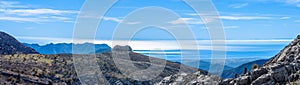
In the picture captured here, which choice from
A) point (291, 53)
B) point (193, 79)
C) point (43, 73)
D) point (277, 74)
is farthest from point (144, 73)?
point (43, 73)

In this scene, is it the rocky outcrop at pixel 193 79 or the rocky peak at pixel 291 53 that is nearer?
the rocky peak at pixel 291 53

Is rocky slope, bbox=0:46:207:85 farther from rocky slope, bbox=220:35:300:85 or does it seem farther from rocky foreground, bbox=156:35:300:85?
rocky slope, bbox=220:35:300:85

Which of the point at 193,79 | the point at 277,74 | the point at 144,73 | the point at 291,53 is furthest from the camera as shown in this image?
the point at 144,73

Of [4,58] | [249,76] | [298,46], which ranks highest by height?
[4,58]

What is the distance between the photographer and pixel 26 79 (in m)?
157

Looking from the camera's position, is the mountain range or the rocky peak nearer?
the mountain range

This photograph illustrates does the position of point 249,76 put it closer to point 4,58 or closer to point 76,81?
point 76,81

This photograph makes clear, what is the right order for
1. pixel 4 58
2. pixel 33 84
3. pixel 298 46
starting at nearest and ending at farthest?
pixel 298 46
pixel 33 84
pixel 4 58

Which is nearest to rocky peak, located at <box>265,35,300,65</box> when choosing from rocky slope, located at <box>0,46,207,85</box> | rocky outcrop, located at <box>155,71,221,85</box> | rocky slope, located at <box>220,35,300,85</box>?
rocky slope, located at <box>220,35,300,85</box>

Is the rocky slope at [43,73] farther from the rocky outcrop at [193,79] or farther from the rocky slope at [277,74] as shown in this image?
the rocky slope at [277,74]

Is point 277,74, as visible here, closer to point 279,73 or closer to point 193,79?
point 279,73

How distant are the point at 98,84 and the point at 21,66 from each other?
1318 inches

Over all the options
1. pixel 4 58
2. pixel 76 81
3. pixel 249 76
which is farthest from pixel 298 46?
pixel 4 58

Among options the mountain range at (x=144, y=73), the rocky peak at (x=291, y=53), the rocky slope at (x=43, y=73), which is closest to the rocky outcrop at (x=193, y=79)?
the mountain range at (x=144, y=73)
